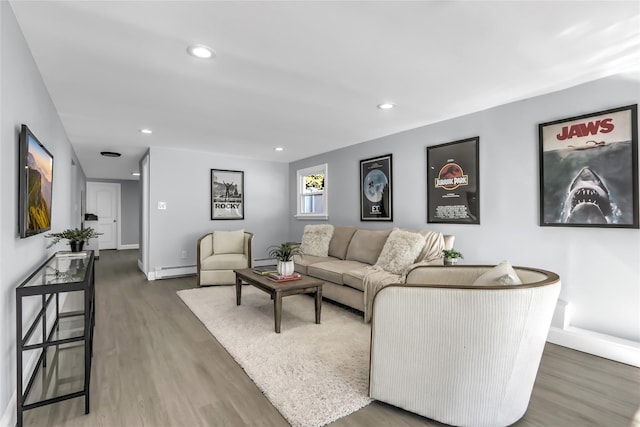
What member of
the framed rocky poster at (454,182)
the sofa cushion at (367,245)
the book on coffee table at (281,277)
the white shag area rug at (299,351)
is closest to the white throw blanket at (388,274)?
the white shag area rug at (299,351)

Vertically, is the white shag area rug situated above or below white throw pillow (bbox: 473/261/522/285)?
below

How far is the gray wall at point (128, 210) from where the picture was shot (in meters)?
10.1

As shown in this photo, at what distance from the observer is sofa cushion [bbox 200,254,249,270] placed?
193 inches

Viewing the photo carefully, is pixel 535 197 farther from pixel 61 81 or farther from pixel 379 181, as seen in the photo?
pixel 61 81

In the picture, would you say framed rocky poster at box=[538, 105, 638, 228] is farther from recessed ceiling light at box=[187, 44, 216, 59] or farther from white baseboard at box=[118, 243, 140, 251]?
white baseboard at box=[118, 243, 140, 251]

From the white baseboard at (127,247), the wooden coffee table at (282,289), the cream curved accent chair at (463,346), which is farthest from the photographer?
the white baseboard at (127,247)

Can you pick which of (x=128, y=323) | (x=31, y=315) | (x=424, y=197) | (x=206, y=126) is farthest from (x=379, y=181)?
(x=31, y=315)

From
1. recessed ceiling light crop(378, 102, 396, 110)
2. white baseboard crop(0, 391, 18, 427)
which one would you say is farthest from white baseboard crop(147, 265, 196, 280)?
recessed ceiling light crop(378, 102, 396, 110)

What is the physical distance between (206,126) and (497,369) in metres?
3.91

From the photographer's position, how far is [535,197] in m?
3.04

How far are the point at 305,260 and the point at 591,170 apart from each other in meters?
3.31

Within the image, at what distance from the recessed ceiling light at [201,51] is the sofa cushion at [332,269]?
8.44ft

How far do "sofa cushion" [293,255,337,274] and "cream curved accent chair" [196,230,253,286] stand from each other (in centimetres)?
94

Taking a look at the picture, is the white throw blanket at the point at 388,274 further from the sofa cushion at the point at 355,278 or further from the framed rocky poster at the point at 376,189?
the framed rocky poster at the point at 376,189
